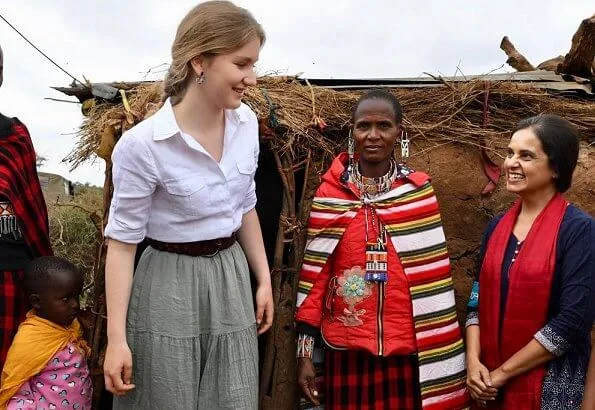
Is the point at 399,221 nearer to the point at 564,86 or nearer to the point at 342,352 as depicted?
the point at 342,352

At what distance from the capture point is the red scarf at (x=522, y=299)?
8.87 feet

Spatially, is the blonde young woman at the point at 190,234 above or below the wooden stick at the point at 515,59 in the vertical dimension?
below

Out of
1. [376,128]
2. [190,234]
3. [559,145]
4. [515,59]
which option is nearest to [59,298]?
[190,234]

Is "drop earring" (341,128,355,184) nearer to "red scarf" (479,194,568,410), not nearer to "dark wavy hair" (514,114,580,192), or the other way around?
"red scarf" (479,194,568,410)

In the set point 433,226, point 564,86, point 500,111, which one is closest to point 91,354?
point 433,226

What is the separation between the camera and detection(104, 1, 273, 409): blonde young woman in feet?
7.59

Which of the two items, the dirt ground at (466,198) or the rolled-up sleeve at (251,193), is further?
the dirt ground at (466,198)

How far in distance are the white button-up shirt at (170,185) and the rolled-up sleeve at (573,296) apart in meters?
1.32

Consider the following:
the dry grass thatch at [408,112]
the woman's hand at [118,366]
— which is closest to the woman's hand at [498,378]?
the dry grass thatch at [408,112]

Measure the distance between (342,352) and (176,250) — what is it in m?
1.07

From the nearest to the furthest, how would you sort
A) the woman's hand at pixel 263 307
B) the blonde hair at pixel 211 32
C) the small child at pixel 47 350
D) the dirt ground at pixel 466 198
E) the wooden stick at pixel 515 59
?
the blonde hair at pixel 211 32
the woman's hand at pixel 263 307
the small child at pixel 47 350
the dirt ground at pixel 466 198
the wooden stick at pixel 515 59

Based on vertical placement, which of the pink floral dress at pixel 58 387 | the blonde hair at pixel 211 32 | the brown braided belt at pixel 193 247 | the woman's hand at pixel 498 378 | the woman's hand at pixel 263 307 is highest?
the blonde hair at pixel 211 32

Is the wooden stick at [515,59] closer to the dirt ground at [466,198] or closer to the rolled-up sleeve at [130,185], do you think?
the dirt ground at [466,198]

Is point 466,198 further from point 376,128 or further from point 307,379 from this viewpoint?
point 307,379
